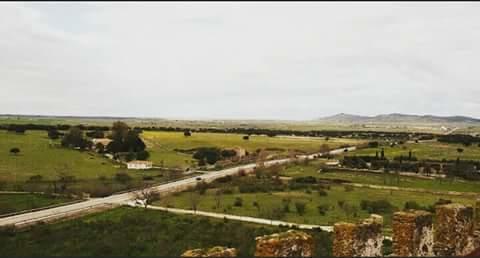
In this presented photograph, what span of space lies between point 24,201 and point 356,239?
44.1 m

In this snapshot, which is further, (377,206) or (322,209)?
(377,206)

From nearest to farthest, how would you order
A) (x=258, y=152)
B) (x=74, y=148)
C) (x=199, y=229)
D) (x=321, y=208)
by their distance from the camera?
(x=199, y=229) → (x=321, y=208) → (x=74, y=148) → (x=258, y=152)

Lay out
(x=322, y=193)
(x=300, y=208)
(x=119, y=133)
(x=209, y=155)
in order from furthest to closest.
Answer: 1. (x=209, y=155)
2. (x=119, y=133)
3. (x=322, y=193)
4. (x=300, y=208)

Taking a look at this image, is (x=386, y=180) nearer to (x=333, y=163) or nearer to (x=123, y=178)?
(x=333, y=163)

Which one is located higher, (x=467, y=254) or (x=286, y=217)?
(x=467, y=254)

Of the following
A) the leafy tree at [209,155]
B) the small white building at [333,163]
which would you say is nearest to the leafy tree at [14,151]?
the leafy tree at [209,155]

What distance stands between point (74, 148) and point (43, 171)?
2008 cm

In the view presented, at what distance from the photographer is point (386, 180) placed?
65.8 metres

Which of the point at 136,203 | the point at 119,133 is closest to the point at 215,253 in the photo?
the point at 136,203

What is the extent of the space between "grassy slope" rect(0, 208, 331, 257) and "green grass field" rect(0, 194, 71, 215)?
738 centimetres

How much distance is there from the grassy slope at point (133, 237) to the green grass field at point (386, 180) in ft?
101

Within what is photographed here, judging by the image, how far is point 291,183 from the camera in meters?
61.8

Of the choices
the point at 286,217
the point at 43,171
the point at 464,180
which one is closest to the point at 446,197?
the point at 464,180

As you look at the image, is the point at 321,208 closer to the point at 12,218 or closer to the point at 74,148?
the point at 12,218
